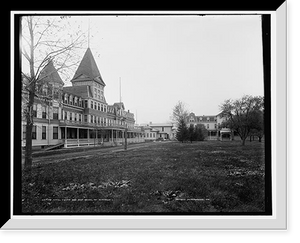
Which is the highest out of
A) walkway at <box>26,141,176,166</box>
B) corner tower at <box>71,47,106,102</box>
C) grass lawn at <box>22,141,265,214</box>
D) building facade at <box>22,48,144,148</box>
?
corner tower at <box>71,47,106,102</box>

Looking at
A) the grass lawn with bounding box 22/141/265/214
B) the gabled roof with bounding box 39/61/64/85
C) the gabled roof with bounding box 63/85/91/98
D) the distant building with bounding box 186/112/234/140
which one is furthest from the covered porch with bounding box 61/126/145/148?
the distant building with bounding box 186/112/234/140

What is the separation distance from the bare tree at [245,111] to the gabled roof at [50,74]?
238cm

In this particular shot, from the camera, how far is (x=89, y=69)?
2.44 metres

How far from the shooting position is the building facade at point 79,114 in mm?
2381

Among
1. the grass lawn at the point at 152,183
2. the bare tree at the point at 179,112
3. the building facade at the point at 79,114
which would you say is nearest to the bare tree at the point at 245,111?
the grass lawn at the point at 152,183

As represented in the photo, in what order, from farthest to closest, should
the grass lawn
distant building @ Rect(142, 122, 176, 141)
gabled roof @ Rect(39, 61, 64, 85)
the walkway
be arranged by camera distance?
distant building @ Rect(142, 122, 176, 141), gabled roof @ Rect(39, 61, 64, 85), the walkway, the grass lawn

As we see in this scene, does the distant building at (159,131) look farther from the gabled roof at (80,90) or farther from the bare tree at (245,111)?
the gabled roof at (80,90)

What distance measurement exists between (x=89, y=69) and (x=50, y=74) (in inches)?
22.6

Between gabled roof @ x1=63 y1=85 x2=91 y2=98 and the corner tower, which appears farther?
gabled roof @ x1=63 y1=85 x2=91 y2=98

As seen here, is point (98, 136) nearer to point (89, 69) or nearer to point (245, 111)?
point (89, 69)

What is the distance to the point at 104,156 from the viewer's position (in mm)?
2594

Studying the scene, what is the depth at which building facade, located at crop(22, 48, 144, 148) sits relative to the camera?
2.38 m

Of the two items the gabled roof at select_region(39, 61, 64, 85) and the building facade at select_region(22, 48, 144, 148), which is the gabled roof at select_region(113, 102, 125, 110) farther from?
the gabled roof at select_region(39, 61, 64, 85)

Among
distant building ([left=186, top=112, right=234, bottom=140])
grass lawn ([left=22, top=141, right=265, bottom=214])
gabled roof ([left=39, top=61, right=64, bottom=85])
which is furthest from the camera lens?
distant building ([left=186, top=112, right=234, bottom=140])
